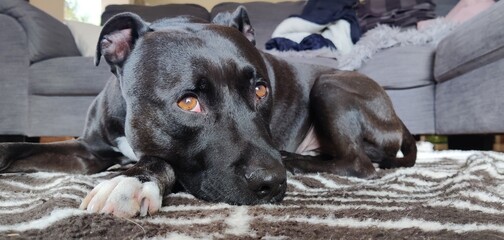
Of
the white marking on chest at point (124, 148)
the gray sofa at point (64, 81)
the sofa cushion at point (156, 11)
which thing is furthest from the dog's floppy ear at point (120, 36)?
the sofa cushion at point (156, 11)

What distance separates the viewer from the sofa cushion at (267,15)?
16.6 feet

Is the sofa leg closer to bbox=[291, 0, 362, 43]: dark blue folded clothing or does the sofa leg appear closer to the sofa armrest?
the sofa armrest

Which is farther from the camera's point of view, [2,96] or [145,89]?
[2,96]

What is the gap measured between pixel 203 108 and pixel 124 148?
24.2 inches

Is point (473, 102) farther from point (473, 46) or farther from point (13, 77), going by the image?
point (13, 77)

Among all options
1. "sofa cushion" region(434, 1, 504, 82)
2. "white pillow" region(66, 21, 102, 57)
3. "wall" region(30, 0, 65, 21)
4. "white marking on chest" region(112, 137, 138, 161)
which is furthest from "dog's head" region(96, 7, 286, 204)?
"wall" region(30, 0, 65, 21)

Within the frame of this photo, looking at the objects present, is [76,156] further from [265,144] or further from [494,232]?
[494,232]

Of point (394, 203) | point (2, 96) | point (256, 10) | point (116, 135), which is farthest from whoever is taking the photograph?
point (256, 10)

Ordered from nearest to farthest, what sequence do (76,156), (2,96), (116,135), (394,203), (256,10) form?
(394,203)
(116,135)
(76,156)
(2,96)
(256,10)

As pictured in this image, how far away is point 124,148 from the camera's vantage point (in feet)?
5.59

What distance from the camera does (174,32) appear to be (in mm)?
1365

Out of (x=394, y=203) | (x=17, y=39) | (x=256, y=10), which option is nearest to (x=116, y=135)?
(x=394, y=203)

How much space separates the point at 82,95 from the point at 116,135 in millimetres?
2206

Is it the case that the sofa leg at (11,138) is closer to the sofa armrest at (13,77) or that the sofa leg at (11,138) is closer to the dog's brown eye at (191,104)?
the sofa armrest at (13,77)
